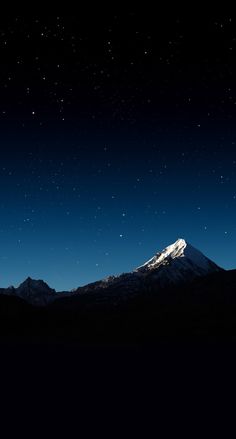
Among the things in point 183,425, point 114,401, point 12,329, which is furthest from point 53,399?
point 12,329

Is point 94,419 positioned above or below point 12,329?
below

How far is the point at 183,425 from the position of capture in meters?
26.0

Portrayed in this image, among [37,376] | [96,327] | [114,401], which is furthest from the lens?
[96,327]

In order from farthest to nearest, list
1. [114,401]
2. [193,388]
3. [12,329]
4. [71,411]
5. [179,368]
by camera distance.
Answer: [12,329] < [179,368] < [193,388] < [114,401] < [71,411]

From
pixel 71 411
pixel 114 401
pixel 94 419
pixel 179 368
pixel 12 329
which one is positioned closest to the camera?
pixel 94 419

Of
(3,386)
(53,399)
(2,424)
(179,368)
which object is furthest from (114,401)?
(179,368)

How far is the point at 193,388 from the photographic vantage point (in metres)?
40.8

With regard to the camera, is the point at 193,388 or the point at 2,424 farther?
the point at 193,388

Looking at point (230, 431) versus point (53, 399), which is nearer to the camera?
point (230, 431)

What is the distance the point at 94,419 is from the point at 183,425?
5.42 metres

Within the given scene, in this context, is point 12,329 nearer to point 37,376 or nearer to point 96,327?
point 96,327

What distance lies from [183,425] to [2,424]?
10.5 metres

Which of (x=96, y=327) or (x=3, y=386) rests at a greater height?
(x=96, y=327)

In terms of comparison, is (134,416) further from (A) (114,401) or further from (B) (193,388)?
(B) (193,388)
